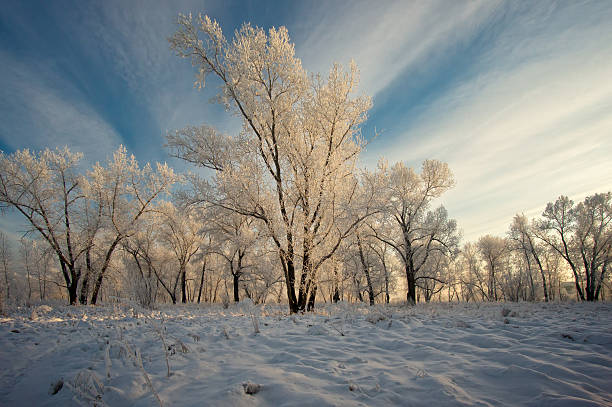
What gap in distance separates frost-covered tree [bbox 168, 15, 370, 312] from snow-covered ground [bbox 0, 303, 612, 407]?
17.4 feet

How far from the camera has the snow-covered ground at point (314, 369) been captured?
6.68 ft

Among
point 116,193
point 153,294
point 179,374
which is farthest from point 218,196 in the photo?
point 116,193

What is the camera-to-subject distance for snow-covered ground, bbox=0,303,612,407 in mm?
2037

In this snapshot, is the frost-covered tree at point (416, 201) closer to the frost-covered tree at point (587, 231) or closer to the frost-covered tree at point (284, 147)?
the frost-covered tree at point (284, 147)

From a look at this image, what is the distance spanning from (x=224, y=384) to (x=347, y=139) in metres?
9.85

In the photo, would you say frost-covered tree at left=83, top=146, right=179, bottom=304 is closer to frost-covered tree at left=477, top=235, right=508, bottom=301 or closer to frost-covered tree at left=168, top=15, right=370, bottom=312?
frost-covered tree at left=168, top=15, right=370, bottom=312

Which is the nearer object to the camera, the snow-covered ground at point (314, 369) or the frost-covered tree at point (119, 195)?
the snow-covered ground at point (314, 369)

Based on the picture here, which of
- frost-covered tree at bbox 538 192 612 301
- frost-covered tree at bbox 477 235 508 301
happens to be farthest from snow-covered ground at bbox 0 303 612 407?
frost-covered tree at bbox 477 235 508 301

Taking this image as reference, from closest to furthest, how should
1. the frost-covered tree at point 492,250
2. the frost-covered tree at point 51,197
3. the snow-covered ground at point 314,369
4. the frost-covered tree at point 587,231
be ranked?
the snow-covered ground at point 314,369 < the frost-covered tree at point 51,197 < the frost-covered tree at point 587,231 < the frost-covered tree at point 492,250

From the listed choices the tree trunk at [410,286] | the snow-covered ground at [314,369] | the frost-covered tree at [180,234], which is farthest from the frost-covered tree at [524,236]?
the frost-covered tree at [180,234]

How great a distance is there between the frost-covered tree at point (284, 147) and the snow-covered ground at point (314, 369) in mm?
5296

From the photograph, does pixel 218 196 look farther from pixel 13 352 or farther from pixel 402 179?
pixel 402 179

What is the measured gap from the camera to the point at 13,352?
3.61 m

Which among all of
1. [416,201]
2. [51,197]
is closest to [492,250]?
[416,201]
